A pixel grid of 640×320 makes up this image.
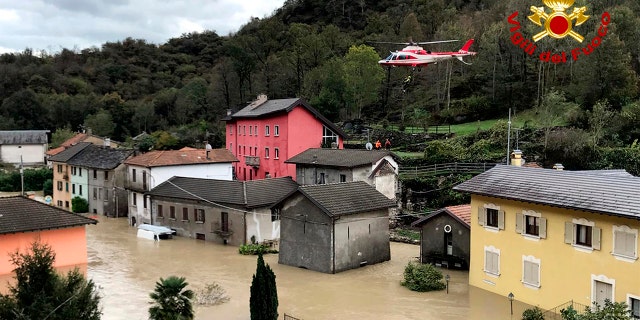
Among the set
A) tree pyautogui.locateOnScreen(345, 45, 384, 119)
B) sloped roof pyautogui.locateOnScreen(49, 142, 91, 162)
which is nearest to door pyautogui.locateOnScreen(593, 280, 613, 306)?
tree pyautogui.locateOnScreen(345, 45, 384, 119)

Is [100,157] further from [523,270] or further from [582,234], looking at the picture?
[582,234]

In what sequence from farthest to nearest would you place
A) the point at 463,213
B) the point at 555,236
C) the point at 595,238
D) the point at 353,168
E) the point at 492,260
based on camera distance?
the point at 353,168
the point at 463,213
the point at 492,260
the point at 555,236
the point at 595,238

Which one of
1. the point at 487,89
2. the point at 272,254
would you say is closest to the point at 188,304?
the point at 272,254


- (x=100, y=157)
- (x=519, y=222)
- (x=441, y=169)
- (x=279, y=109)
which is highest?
(x=279, y=109)

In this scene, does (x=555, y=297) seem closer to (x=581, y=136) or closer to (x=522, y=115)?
(x=581, y=136)

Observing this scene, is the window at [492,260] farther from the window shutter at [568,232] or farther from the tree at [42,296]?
the tree at [42,296]

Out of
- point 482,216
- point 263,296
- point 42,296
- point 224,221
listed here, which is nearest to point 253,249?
point 224,221

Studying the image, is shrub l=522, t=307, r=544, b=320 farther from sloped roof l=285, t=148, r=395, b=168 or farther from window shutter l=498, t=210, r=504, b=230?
sloped roof l=285, t=148, r=395, b=168

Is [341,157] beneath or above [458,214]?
above
